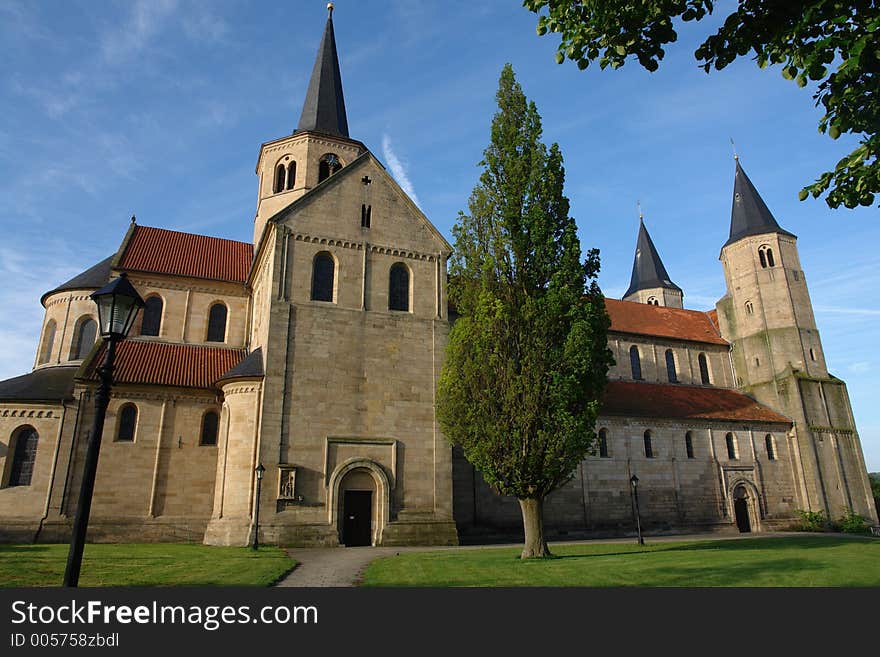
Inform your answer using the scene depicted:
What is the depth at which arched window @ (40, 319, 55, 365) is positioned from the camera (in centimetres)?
2964

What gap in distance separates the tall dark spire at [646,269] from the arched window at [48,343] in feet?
180

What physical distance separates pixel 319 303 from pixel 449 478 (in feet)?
31.3

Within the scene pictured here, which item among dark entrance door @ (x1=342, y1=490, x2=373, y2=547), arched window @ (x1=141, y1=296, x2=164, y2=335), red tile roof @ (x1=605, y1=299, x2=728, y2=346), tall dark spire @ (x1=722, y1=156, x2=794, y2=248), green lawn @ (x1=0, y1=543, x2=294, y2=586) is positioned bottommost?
green lawn @ (x1=0, y1=543, x2=294, y2=586)

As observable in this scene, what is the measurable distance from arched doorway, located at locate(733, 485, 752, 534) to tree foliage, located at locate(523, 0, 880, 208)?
3411cm

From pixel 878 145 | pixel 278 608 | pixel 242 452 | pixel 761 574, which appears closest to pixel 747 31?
pixel 878 145

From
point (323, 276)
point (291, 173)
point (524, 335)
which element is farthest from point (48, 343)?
point (524, 335)

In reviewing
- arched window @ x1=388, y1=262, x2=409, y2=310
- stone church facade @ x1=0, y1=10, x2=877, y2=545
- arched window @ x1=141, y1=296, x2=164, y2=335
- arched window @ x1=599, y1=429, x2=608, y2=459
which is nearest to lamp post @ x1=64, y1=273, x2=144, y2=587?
stone church facade @ x1=0, y1=10, x2=877, y2=545

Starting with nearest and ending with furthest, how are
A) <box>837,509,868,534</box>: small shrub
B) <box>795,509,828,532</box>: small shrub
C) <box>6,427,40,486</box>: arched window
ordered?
<box>6,427,40,486</box>: arched window, <box>837,509,868,534</box>: small shrub, <box>795,509,828,532</box>: small shrub

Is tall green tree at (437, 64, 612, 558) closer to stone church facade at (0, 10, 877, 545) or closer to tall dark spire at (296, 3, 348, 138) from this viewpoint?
stone church facade at (0, 10, 877, 545)

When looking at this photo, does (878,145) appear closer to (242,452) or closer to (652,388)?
(242,452)

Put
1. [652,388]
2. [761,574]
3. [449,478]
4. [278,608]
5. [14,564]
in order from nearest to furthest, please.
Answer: [278,608], [761,574], [14,564], [449,478], [652,388]

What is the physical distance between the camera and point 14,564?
581 inches

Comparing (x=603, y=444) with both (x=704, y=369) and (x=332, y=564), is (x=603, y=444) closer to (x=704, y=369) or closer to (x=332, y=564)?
(x=704, y=369)

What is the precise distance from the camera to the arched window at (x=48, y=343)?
1167 inches
